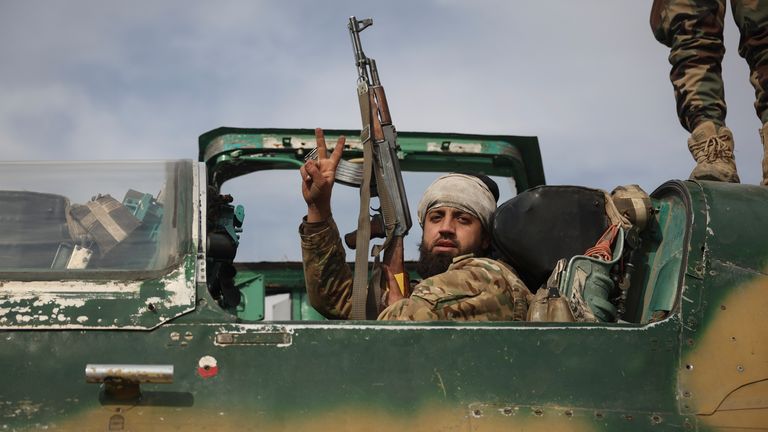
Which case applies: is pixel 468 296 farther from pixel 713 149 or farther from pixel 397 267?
pixel 713 149

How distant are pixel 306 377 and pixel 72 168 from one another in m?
1.06

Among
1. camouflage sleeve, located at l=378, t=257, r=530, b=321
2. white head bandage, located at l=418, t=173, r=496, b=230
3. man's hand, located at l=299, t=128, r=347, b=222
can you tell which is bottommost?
camouflage sleeve, located at l=378, t=257, r=530, b=321

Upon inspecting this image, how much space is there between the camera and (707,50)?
14.7ft

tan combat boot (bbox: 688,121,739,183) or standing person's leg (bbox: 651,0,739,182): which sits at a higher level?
standing person's leg (bbox: 651,0,739,182)

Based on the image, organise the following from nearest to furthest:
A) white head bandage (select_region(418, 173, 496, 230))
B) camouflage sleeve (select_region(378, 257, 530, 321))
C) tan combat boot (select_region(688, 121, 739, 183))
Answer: camouflage sleeve (select_region(378, 257, 530, 321)) → tan combat boot (select_region(688, 121, 739, 183)) → white head bandage (select_region(418, 173, 496, 230))

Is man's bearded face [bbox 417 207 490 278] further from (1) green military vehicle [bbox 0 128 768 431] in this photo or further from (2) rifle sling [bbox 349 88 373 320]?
(1) green military vehicle [bbox 0 128 768 431]

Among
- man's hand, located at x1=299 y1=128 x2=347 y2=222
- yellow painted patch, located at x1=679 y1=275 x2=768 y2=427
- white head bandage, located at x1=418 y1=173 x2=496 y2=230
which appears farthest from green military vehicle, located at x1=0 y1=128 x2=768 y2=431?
white head bandage, located at x1=418 y1=173 x2=496 y2=230

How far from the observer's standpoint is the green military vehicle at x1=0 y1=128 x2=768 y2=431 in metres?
2.72

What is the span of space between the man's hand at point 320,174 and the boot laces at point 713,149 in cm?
147

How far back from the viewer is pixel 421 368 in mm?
2797

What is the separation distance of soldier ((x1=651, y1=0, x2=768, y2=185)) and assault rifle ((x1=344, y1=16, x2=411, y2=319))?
124 centimetres

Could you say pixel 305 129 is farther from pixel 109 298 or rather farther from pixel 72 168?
pixel 109 298

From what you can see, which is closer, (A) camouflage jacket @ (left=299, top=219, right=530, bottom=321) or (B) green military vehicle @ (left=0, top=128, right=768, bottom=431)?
(B) green military vehicle @ (left=0, top=128, right=768, bottom=431)

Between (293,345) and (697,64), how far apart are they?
8.35 ft
